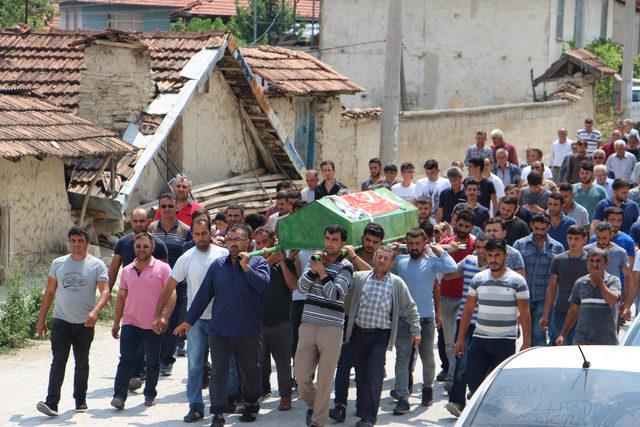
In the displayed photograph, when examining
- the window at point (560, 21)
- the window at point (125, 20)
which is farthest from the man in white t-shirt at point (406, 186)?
the window at point (125, 20)

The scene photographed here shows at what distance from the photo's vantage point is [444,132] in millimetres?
29234

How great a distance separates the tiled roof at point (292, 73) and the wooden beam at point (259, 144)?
0.92 meters

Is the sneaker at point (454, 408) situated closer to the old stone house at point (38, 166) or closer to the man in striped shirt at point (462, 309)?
the man in striped shirt at point (462, 309)

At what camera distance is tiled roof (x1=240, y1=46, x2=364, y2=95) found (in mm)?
22531

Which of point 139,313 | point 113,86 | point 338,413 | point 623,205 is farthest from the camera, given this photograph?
point 113,86

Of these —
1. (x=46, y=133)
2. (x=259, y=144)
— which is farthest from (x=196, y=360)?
(x=259, y=144)

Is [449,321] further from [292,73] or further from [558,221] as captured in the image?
[292,73]


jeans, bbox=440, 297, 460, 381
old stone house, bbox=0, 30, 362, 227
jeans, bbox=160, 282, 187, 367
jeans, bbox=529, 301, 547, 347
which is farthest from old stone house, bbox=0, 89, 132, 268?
jeans, bbox=529, 301, 547, 347

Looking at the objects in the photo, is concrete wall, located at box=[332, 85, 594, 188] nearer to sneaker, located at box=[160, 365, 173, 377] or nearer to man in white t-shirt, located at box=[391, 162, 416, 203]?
man in white t-shirt, located at box=[391, 162, 416, 203]

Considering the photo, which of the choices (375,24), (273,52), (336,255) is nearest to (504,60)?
(375,24)

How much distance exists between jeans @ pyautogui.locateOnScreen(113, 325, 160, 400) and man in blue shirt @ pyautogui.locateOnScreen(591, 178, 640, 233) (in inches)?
255

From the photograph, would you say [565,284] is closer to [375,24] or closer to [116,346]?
[116,346]

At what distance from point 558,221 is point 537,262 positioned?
160 cm

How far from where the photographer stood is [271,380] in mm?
12570
